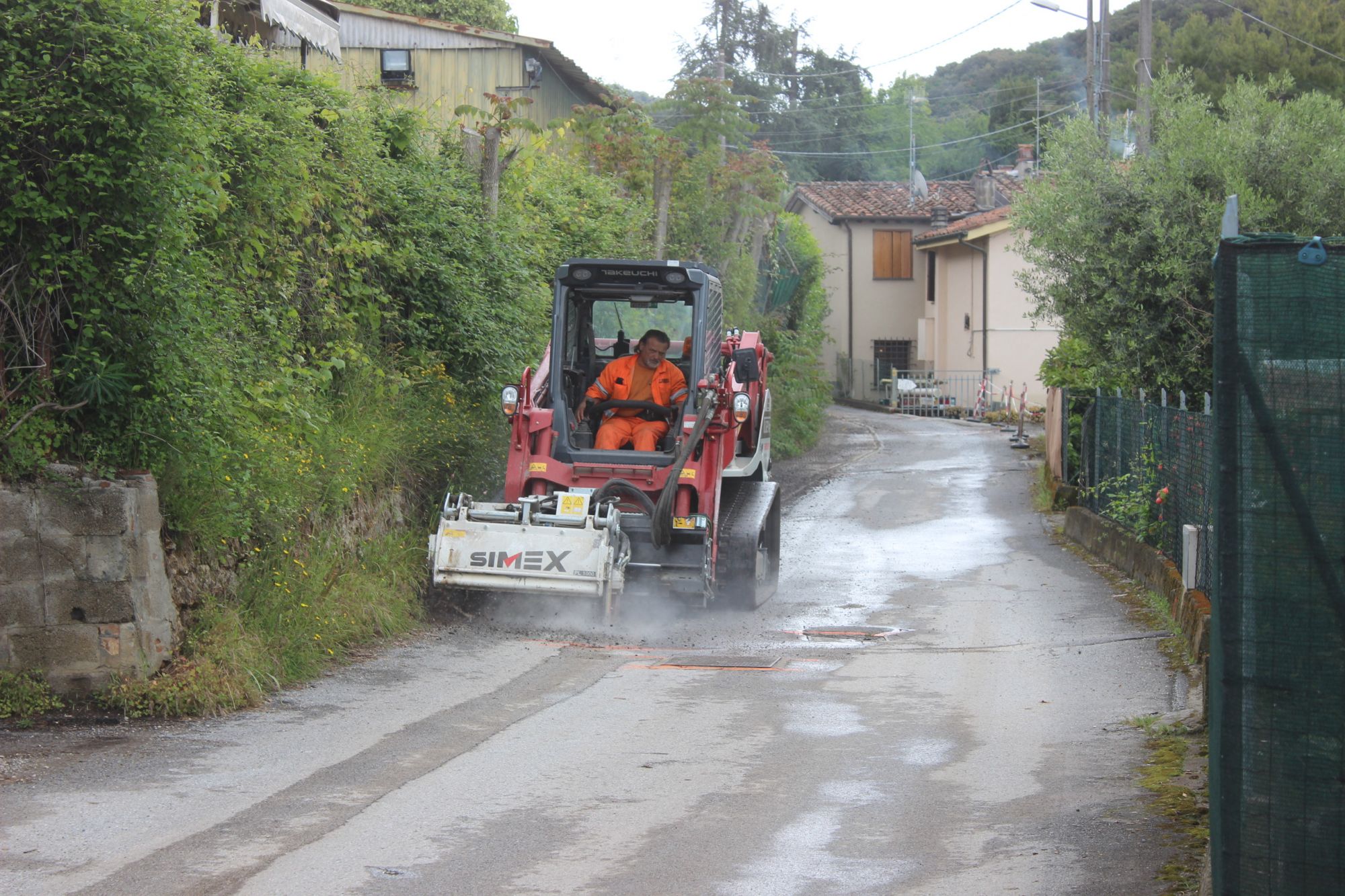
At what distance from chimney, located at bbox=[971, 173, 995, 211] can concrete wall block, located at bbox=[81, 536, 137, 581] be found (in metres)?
44.0

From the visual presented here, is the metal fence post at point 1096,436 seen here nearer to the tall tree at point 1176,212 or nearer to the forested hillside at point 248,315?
the tall tree at point 1176,212

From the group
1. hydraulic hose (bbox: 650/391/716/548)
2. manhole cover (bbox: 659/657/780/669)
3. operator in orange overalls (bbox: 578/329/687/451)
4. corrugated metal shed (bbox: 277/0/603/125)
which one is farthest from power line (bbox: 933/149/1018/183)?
manhole cover (bbox: 659/657/780/669)

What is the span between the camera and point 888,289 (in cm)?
4950

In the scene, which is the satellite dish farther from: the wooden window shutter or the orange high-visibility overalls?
the orange high-visibility overalls

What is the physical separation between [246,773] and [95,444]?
213 cm

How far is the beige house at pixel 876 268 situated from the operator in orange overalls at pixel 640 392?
120 ft

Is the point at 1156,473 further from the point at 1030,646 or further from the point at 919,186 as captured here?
the point at 919,186

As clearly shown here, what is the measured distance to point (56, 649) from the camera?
7.50 meters

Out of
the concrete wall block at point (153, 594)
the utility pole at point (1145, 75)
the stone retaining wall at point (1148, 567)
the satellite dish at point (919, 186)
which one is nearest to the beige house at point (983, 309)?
the satellite dish at point (919, 186)

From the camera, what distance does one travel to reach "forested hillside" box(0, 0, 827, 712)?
755 cm

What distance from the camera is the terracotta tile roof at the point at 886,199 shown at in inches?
1906

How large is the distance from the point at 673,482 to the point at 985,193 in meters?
41.5

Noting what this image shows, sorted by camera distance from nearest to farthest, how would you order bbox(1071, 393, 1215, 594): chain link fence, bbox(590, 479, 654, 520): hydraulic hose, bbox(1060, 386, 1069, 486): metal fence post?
bbox(1071, 393, 1215, 594): chain link fence < bbox(590, 479, 654, 520): hydraulic hose < bbox(1060, 386, 1069, 486): metal fence post

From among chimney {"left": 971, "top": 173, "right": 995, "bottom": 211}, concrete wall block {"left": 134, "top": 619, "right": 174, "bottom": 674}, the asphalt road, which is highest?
chimney {"left": 971, "top": 173, "right": 995, "bottom": 211}
